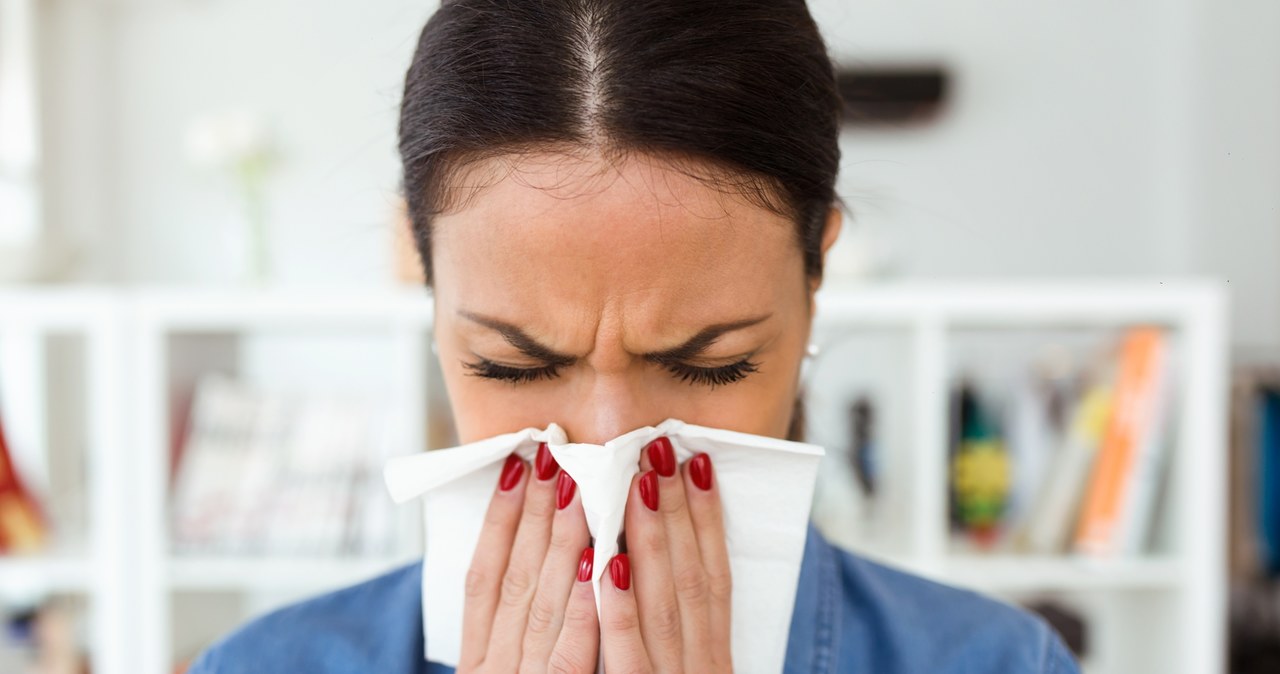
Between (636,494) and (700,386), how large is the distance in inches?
3.8

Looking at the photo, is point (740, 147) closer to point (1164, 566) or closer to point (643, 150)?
point (643, 150)

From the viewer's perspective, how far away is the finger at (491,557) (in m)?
0.78

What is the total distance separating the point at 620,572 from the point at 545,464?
0.33 ft

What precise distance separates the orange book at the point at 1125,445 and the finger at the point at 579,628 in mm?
1173

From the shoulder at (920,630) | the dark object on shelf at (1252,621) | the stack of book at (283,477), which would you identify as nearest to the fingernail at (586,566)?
the shoulder at (920,630)

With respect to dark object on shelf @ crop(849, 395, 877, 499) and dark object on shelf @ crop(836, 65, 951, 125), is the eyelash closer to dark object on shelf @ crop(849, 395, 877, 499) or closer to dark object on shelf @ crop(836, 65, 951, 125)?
dark object on shelf @ crop(849, 395, 877, 499)

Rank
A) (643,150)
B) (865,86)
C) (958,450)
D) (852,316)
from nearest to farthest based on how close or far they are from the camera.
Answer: (643,150), (852,316), (958,450), (865,86)

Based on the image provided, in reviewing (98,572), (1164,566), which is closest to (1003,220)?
(1164,566)

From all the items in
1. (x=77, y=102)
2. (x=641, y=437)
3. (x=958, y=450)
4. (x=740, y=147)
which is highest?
(x=77, y=102)

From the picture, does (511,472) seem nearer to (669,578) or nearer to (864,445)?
(669,578)

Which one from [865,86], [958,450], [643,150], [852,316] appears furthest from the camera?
[865,86]

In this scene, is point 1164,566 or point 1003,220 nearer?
point 1164,566

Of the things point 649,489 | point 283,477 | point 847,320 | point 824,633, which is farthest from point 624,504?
point 283,477

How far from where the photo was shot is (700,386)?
0.77m
